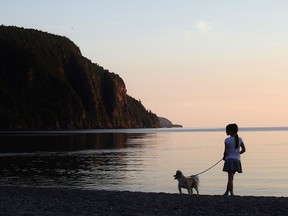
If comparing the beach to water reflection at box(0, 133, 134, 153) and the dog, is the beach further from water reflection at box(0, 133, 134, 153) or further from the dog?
water reflection at box(0, 133, 134, 153)

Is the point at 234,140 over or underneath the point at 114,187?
over

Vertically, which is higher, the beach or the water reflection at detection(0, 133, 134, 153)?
the water reflection at detection(0, 133, 134, 153)

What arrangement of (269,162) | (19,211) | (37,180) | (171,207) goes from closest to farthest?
(19,211), (171,207), (37,180), (269,162)

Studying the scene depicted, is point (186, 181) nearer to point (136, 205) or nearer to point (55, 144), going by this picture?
point (136, 205)

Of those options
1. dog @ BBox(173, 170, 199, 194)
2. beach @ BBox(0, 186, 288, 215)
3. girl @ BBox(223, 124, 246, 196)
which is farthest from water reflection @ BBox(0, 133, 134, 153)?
girl @ BBox(223, 124, 246, 196)

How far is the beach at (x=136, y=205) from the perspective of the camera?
16.3m

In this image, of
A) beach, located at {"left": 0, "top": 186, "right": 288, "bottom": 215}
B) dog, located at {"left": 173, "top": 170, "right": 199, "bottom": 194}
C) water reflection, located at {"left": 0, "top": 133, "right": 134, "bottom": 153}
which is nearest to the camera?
beach, located at {"left": 0, "top": 186, "right": 288, "bottom": 215}

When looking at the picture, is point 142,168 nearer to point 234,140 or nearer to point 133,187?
point 133,187

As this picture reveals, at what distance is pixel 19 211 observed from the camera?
51.8ft

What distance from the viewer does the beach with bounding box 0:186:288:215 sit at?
16.3m

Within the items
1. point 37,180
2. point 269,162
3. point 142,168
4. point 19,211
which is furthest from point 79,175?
point 19,211

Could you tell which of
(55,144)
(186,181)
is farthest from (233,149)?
(55,144)

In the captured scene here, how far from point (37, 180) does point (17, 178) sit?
2.01m

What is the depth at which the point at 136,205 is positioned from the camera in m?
17.8
